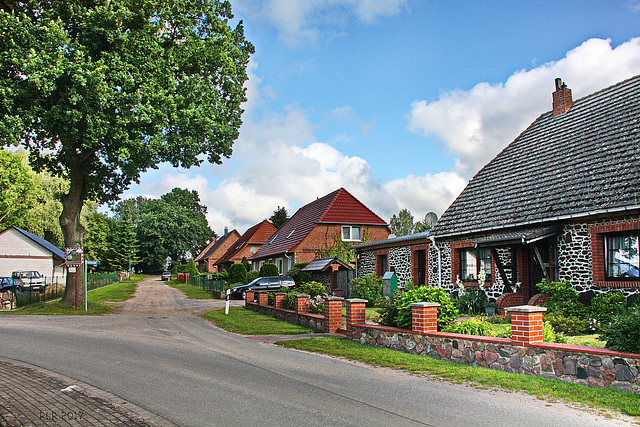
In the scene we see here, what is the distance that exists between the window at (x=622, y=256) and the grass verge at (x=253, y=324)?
8.73 m

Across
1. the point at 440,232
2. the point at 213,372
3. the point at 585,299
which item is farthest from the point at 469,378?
the point at 440,232

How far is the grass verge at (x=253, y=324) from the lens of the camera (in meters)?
15.2

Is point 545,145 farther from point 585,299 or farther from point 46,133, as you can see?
point 46,133

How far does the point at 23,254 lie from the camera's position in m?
39.4

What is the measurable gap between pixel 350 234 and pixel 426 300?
26.9 metres

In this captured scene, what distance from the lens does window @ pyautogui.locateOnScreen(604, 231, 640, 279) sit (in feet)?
42.9

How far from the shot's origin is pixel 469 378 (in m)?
8.07

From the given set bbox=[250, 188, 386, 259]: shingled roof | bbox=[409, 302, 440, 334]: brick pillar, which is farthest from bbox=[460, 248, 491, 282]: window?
bbox=[250, 188, 386, 259]: shingled roof

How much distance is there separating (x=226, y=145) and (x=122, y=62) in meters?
5.87

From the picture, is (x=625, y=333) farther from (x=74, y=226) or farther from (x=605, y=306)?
(x=74, y=226)

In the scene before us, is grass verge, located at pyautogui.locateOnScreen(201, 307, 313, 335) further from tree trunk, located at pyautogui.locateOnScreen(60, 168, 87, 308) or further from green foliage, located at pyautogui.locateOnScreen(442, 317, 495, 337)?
tree trunk, located at pyautogui.locateOnScreen(60, 168, 87, 308)

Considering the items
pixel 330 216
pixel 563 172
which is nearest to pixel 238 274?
pixel 330 216

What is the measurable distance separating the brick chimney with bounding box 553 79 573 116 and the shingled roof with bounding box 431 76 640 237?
0.29 m

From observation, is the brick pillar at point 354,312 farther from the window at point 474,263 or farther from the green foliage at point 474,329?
the window at point 474,263
